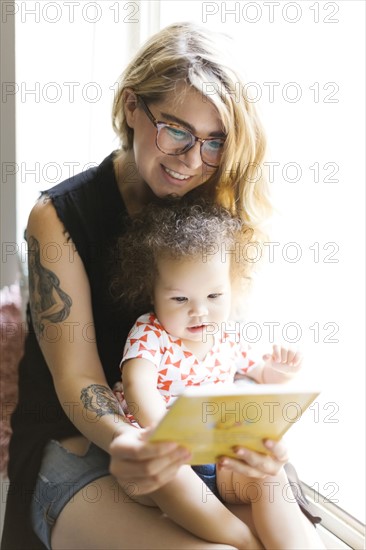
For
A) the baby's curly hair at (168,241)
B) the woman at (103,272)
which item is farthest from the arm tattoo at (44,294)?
the baby's curly hair at (168,241)

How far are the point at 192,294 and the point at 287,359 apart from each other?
0.27 m

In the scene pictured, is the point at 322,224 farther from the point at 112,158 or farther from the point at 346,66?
the point at 112,158

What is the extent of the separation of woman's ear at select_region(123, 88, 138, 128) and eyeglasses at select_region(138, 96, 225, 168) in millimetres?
66

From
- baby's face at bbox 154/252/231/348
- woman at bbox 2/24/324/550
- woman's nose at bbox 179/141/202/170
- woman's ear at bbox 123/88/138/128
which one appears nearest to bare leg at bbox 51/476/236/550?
woman at bbox 2/24/324/550

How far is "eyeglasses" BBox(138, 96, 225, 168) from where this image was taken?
155 cm

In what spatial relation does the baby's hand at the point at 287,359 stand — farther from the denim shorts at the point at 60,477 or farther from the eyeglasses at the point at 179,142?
the eyeglasses at the point at 179,142

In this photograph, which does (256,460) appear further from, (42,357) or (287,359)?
(42,357)

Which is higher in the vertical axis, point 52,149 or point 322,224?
point 52,149

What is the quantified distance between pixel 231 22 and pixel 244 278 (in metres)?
0.68

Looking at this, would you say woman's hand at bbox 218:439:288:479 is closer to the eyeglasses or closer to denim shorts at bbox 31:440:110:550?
denim shorts at bbox 31:440:110:550

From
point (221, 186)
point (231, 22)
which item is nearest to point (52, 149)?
point (231, 22)

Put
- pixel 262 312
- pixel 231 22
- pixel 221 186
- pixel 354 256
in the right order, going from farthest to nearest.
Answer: pixel 262 312
pixel 231 22
pixel 354 256
pixel 221 186

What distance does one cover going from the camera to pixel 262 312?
2.11 metres

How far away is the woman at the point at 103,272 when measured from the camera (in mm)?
1461
